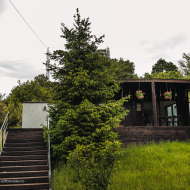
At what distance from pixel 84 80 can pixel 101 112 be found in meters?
1.59

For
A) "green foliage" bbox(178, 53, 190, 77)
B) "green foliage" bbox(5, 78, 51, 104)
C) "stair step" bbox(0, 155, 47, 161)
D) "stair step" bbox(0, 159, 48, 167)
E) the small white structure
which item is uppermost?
"green foliage" bbox(178, 53, 190, 77)

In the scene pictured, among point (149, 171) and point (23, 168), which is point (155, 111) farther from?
point (23, 168)

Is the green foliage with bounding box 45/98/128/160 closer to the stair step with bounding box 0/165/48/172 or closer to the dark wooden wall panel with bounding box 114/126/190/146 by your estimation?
the stair step with bounding box 0/165/48/172

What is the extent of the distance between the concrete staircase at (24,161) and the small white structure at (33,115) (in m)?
2.74

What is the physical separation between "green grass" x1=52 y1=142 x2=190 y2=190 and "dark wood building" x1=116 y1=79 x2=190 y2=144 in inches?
56.6

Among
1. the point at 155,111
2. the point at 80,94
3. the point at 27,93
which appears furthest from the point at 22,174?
the point at 27,93

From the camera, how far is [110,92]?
361 inches

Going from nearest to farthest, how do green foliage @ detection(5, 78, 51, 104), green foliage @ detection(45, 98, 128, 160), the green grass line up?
the green grass → green foliage @ detection(45, 98, 128, 160) → green foliage @ detection(5, 78, 51, 104)

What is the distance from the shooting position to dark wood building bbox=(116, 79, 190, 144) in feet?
37.1

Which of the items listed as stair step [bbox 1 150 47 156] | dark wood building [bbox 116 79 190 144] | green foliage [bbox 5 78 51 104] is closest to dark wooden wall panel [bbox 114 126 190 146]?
dark wood building [bbox 116 79 190 144]

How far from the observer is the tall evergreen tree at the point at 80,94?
8.30 meters

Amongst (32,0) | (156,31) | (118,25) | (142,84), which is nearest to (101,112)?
(142,84)

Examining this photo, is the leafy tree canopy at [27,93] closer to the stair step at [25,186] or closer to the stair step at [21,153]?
the stair step at [21,153]

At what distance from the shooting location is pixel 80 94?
359 inches
